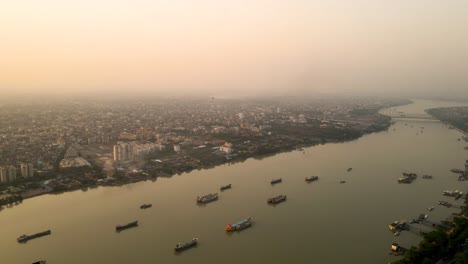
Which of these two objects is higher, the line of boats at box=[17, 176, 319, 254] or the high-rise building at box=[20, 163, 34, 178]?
the high-rise building at box=[20, 163, 34, 178]

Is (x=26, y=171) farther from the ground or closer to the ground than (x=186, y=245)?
farther from the ground

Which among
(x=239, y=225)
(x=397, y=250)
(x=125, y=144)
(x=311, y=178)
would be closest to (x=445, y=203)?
(x=397, y=250)

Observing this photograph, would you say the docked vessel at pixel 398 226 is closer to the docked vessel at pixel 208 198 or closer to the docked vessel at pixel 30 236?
the docked vessel at pixel 208 198

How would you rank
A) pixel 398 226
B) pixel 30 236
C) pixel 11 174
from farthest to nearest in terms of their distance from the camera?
pixel 11 174, pixel 398 226, pixel 30 236

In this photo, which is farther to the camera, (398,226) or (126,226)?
(126,226)

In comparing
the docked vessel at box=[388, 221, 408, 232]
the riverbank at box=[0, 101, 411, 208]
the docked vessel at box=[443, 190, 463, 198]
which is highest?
the riverbank at box=[0, 101, 411, 208]

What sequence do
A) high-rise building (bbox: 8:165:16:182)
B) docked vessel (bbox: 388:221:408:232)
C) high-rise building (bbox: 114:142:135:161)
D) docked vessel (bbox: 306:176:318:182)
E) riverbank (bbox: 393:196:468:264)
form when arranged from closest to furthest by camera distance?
1. riverbank (bbox: 393:196:468:264)
2. docked vessel (bbox: 388:221:408:232)
3. high-rise building (bbox: 8:165:16:182)
4. docked vessel (bbox: 306:176:318:182)
5. high-rise building (bbox: 114:142:135:161)

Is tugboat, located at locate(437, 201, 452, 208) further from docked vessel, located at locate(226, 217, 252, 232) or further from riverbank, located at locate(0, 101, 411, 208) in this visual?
riverbank, located at locate(0, 101, 411, 208)

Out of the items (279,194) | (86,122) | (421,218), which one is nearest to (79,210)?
(279,194)

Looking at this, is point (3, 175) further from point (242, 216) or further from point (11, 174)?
point (242, 216)

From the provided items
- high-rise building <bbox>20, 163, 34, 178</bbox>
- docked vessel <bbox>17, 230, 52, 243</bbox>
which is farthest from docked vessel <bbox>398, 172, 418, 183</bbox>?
high-rise building <bbox>20, 163, 34, 178</bbox>
